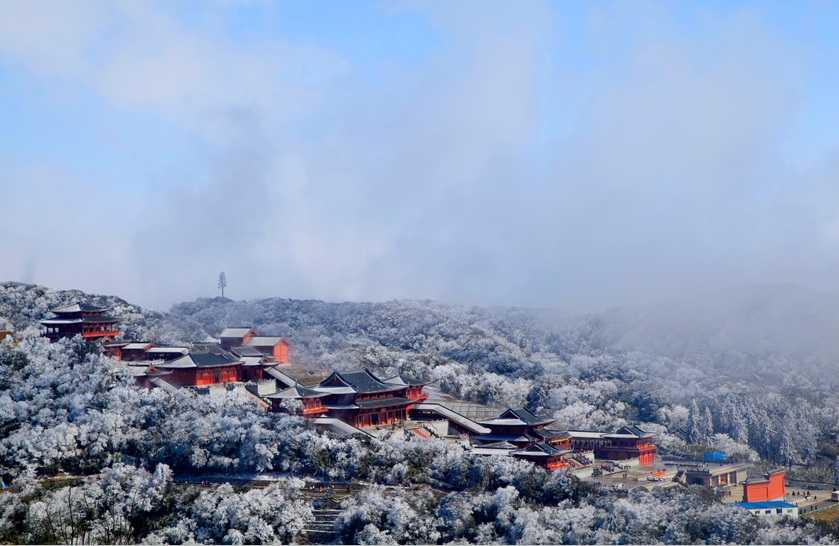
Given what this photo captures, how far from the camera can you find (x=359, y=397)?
60625 millimetres

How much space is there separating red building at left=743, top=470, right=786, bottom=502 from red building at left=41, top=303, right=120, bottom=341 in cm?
5663

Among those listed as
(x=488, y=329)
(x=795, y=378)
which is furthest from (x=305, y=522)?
(x=488, y=329)

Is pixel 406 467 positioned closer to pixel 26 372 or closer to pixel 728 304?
pixel 26 372

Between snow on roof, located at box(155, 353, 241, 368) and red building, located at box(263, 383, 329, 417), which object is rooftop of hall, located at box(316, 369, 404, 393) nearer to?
red building, located at box(263, 383, 329, 417)

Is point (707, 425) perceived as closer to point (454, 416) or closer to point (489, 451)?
point (454, 416)

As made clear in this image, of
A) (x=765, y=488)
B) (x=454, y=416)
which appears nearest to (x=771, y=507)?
(x=765, y=488)

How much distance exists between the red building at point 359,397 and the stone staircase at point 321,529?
46.8 feet

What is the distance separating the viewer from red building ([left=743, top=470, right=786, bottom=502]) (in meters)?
53.8

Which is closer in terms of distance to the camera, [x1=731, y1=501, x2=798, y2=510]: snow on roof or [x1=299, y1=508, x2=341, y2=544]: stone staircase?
[x1=299, y1=508, x2=341, y2=544]: stone staircase

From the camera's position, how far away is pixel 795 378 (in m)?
96.9

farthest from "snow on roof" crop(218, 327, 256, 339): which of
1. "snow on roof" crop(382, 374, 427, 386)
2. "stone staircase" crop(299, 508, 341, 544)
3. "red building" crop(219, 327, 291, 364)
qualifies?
"stone staircase" crop(299, 508, 341, 544)

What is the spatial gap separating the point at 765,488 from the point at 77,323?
59454mm

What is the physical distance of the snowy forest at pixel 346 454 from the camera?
39.7 m

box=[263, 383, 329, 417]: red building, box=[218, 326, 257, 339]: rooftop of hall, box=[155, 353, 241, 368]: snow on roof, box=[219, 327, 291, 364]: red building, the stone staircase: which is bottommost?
the stone staircase
